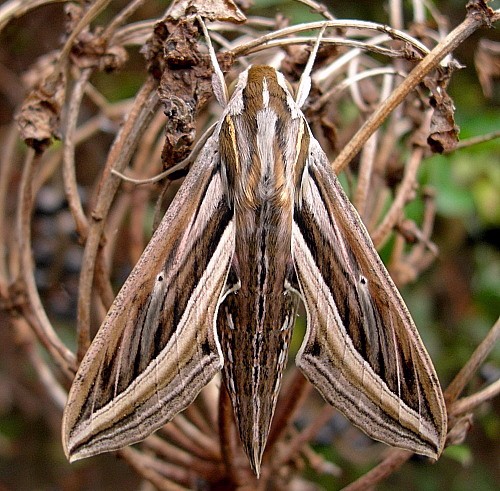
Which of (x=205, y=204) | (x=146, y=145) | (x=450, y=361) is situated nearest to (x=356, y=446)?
(x=450, y=361)

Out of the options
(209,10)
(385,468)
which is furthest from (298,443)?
(209,10)

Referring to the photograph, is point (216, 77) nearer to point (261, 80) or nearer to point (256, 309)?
point (261, 80)

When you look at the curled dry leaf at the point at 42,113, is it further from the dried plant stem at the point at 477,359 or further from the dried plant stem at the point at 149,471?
the dried plant stem at the point at 477,359

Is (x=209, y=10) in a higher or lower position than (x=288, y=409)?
higher

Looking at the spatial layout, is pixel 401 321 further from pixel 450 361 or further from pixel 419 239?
pixel 450 361

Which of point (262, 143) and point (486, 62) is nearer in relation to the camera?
point (262, 143)

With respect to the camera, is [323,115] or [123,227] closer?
[323,115]

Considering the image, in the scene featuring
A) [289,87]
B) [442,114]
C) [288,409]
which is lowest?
[288,409]
